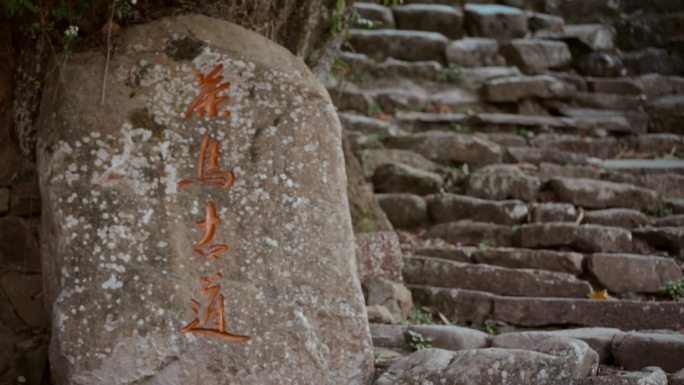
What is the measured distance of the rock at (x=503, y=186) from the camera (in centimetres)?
658

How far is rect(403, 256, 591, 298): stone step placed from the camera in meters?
5.17

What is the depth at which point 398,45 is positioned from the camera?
9.49 m

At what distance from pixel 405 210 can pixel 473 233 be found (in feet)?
1.93

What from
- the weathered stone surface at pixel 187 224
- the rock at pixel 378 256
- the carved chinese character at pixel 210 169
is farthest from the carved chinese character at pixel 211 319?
the rock at pixel 378 256

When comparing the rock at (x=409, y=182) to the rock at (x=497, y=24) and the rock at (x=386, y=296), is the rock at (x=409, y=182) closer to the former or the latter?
the rock at (x=386, y=296)

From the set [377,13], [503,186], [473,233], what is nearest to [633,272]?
[473,233]

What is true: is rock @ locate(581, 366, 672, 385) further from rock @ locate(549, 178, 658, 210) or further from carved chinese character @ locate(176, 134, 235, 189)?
rock @ locate(549, 178, 658, 210)

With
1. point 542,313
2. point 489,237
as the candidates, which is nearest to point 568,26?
point 489,237

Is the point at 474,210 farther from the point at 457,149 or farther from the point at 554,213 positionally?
the point at 457,149

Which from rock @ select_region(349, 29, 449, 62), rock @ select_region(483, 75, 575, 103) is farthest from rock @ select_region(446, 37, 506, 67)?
rock @ select_region(483, 75, 575, 103)

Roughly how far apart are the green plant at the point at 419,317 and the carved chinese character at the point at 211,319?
1.93m

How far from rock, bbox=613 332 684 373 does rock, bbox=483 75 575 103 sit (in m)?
4.74

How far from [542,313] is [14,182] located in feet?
9.37

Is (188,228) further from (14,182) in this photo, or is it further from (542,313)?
(542,313)
